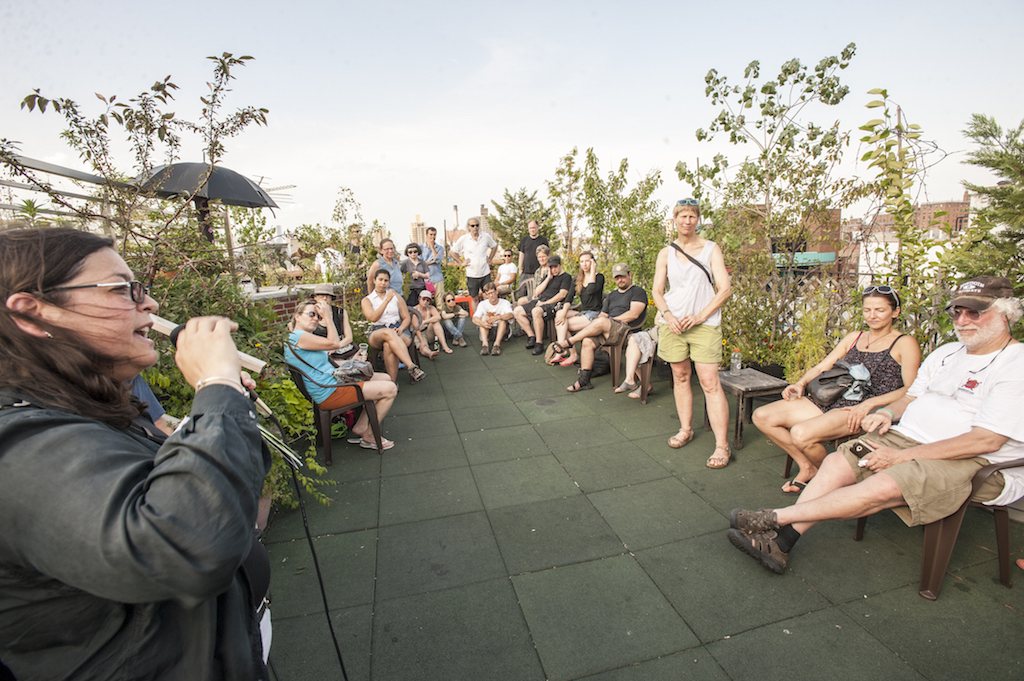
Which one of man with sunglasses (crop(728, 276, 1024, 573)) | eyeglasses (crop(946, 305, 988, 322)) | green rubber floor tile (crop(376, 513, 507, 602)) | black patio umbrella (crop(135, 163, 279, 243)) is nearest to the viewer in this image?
man with sunglasses (crop(728, 276, 1024, 573))

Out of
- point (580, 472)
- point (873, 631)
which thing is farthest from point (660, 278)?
point (873, 631)

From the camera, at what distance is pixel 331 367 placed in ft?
13.0

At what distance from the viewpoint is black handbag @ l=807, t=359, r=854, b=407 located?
9.78 feet

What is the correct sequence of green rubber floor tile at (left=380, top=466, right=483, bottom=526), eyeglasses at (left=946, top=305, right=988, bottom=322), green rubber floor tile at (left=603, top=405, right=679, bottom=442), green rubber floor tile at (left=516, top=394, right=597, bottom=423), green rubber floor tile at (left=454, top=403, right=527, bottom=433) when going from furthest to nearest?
green rubber floor tile at (left=516, top=394, right=597, bottom=423) < green rubber floor tile at (left=454, top=403, right=527, bottom=433) < green rubber floor tile at (left=603, top=405, right=679, bottom=442) < green rubber floor tile at (left=380, top=466, right=483, bottom=526) < eyeglasses at (left=946, top=305, right=988, bottom=322)

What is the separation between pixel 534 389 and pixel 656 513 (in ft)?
9.04

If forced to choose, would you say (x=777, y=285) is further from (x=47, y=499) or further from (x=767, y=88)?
(x=47, y=499)

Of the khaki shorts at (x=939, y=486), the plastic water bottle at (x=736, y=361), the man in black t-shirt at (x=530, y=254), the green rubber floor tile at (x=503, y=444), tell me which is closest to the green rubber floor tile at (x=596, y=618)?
the khaki shorts at (x=939, y=486)

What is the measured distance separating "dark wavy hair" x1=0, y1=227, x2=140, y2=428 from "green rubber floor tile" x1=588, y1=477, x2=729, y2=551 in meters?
2.45

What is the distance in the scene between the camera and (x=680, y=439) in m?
3.87

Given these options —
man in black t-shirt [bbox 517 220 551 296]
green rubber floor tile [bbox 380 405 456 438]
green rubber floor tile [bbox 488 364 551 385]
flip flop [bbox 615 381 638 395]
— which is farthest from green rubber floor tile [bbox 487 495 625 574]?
man in black t-shirt [bbox 517 220 551 296]

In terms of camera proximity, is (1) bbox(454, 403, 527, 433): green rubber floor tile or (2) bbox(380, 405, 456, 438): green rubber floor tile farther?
(1) bbox(454, 403, 527, 433): green rubber floor tile

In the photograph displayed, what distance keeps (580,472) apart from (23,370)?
123 inches

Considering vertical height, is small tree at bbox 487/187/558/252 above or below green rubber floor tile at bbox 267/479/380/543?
above

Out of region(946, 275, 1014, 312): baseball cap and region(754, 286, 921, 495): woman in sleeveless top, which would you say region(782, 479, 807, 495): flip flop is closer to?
region(754, 286, 921, 495): woman in sleeveless top
